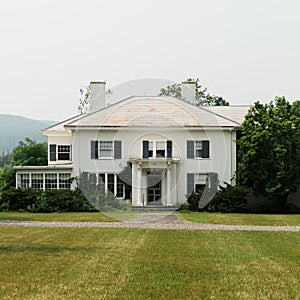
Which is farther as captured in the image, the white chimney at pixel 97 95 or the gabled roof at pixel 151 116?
the white chimney at pixel 97 95

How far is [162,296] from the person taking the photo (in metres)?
10.2

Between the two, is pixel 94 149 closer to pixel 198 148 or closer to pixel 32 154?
pixel 198 148

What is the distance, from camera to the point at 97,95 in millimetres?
43375

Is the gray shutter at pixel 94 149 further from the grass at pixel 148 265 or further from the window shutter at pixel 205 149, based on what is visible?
the grass at pixel 148 265

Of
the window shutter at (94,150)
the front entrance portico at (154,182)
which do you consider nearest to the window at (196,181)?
the front entrance portico at (154,182)

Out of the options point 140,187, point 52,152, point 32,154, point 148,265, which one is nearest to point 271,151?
point 140,187

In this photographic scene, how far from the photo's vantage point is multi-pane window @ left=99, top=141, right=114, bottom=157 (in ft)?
130

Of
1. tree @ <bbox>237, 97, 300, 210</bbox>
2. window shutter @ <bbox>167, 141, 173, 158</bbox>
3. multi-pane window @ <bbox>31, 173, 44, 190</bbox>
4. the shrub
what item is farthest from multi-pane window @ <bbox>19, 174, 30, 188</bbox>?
tree @ <bbox>237, 97, 300, 210</bbox>

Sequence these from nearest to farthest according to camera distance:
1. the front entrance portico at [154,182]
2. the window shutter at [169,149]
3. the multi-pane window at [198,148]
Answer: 1. the front entrance portico at [154,182]
2. the window shutter at [169,149]
3. the multi-pane window at [198,148]

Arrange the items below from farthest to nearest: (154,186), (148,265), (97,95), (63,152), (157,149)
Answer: (97,95), (63,152), (154,186), (157,149), (148,265)

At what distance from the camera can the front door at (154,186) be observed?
Answer: 40003 mm

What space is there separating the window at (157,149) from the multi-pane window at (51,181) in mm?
5382

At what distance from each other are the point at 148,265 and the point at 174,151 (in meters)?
26.1

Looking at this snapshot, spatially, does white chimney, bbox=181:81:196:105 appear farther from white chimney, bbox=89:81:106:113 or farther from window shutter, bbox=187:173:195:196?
window shutter, bbox=187:173:195:196
